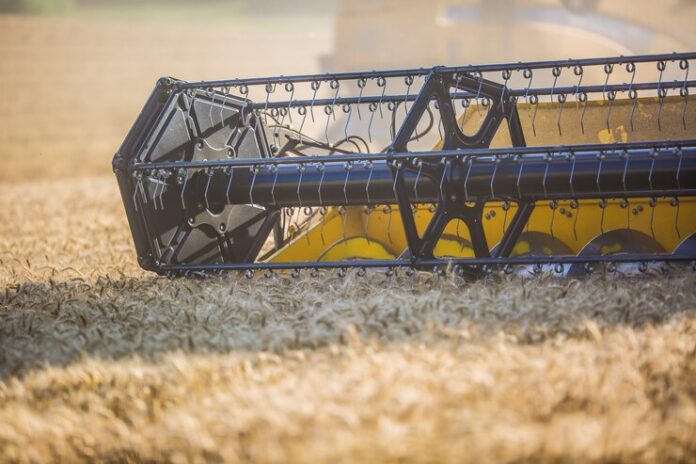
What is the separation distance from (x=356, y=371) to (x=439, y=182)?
1777 millimetres

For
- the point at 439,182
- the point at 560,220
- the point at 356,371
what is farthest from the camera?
the point at 560,220

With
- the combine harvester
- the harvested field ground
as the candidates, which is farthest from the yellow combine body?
the harvested field ground

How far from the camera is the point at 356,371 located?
9.74 feet

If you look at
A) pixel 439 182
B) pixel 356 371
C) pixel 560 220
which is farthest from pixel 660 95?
pixel 356 371

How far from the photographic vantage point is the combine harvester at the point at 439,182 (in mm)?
Result: 4398

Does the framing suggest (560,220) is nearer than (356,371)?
No

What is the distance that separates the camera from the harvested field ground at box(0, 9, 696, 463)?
2473mm

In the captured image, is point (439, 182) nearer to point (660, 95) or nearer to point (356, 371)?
point (660, 95)

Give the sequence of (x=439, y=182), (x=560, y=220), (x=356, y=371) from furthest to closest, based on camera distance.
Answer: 1. (x=560, y=220)
2. (x=439, y=182)
3. (x=356, y=371)

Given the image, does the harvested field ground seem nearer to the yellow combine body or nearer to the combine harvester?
the combine harvester

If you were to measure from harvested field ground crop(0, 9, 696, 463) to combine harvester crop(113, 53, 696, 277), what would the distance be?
34cm

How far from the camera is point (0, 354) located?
3697 millimetres

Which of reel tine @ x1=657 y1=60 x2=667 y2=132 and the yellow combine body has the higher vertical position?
reel tine @ x1=657 y1=60 x2=667 y2=132

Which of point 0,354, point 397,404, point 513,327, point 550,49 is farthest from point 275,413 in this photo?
point 550,49
